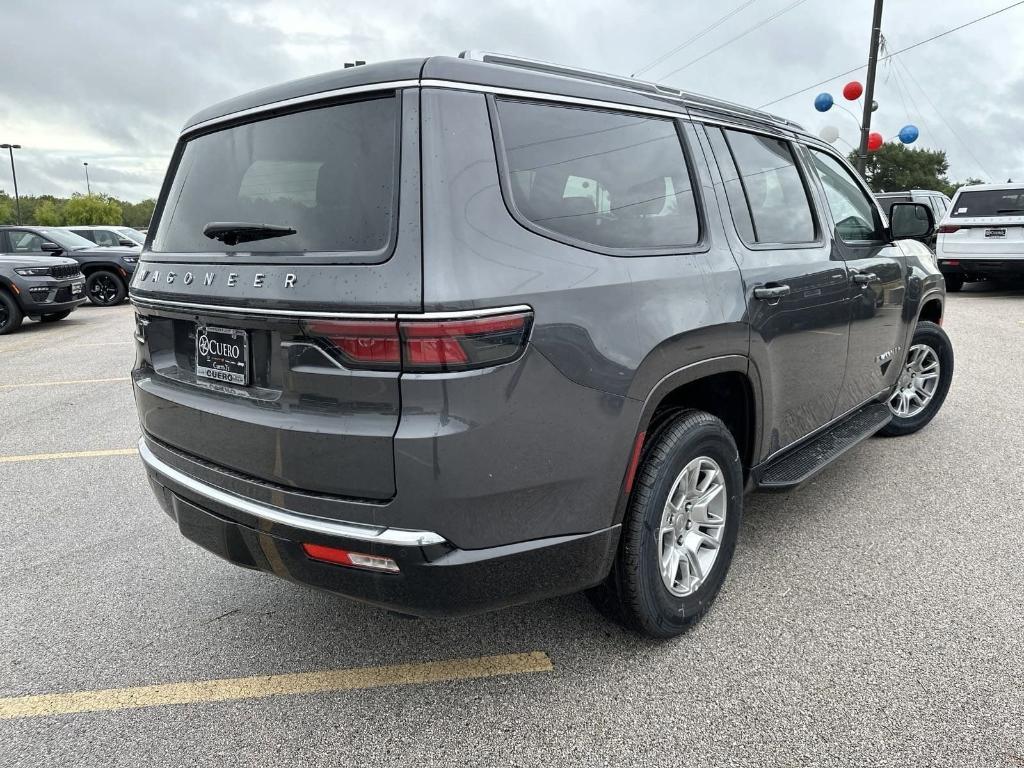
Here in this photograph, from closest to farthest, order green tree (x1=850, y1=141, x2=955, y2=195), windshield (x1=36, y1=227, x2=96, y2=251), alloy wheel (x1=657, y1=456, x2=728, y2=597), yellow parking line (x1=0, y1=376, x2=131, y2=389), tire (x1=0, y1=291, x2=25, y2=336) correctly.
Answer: alloy wheel (x1=657, y1=456, x2=728, y2=597), yellow parking line (x1=0, y1=376, x2=131, y2=389), tire (x1=0, y1=291, x2=25, y2=336), windshield (x1=36, y1=227, x2=96, y2=251), green tree (x1=850, y1=141, x2=955, y2=195)

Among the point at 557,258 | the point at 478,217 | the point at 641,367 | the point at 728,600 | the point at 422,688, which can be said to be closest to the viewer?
the point at 478,217

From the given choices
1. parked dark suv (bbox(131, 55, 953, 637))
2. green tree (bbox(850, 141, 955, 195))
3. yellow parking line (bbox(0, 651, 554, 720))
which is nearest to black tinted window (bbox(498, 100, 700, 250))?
parked dark suv (bbox(131, 55, 953, 637))


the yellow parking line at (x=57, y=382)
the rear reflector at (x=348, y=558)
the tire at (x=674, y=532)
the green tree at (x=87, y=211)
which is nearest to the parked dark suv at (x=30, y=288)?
the yellow parking line at (x=57, y=382)

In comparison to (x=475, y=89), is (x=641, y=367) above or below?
below

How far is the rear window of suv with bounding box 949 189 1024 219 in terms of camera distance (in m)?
11.6

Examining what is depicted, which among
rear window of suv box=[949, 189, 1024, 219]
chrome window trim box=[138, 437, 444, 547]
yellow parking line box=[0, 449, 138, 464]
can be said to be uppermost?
rear window of suv box=[949, 189, 1024, 219]

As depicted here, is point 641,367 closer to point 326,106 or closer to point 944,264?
point 326,106

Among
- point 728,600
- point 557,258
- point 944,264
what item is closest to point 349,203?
point 557,258

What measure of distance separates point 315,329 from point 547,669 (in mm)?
1425

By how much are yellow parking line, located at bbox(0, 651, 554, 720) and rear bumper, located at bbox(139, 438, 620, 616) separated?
19.0 inches

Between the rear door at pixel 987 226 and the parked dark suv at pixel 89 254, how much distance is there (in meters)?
14.5

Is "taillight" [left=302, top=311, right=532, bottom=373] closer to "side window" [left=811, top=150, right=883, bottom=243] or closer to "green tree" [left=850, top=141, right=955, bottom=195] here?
"side window" [left=811, top=150, right=883, bottom=243]

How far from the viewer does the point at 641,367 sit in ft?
7.20

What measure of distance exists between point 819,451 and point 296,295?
2.59 m
